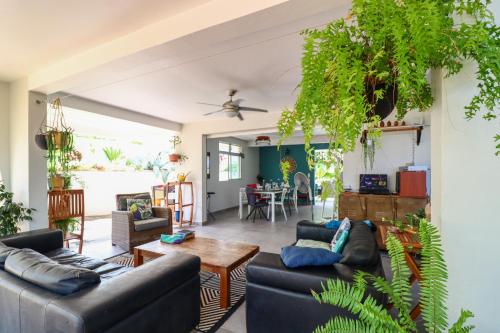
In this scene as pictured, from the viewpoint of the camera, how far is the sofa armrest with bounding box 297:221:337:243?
3.02m

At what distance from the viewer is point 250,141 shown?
9742 mm

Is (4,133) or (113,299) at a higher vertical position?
(4,133)

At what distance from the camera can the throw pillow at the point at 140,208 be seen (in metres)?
4.36

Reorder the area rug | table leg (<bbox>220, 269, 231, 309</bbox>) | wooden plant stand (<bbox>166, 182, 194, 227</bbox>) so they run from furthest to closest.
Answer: wooden plant stand (<bbox>166, 182, 194, 227</bbox>) < table leg (<bbox>220, 269, 231, 309</bbox>) < the area rug

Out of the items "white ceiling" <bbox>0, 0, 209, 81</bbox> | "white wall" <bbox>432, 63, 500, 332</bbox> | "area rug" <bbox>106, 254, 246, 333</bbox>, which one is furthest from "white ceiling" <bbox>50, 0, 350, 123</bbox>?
"area rug" <bbox>106, 254, 246, 333</bbox>

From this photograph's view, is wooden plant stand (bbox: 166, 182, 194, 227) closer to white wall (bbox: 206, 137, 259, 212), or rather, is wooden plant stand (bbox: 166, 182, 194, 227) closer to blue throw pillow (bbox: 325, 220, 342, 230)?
white wall (bbox: 206, 137, 259, 212)

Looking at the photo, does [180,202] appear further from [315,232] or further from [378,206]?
[378,206]

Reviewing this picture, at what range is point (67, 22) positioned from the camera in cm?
212

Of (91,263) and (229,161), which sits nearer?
(91,263)

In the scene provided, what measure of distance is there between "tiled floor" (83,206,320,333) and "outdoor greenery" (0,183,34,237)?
1.10 m

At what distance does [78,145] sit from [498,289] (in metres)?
8.40

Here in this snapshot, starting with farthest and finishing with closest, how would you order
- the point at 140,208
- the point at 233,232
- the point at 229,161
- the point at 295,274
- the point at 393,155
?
the point at 229,161 → the point at 233,232 → the point at 140,208 → the point at 393,155 → the point at 295,274

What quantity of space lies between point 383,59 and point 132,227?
4.21m

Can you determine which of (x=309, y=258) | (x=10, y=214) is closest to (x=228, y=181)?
(x=10, y=214)
